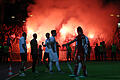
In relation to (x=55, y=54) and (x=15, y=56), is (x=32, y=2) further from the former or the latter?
(x=55, y=54)

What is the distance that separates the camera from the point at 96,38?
62594 millimetres

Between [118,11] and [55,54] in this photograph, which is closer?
[55,54]

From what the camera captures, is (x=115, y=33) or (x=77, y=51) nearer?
(x=77, y=51)

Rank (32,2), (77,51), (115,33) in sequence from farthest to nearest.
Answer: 1. (115,33)
2. (32,2)
3. (77,51)

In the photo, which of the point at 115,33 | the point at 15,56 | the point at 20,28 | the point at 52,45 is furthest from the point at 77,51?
the point at 115,33

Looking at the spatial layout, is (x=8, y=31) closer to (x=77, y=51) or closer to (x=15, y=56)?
(x=15, y=56)

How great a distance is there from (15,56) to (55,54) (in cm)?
3165

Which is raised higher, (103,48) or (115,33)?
(115,33)

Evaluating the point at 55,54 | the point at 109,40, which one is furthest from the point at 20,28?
the point at 55,54

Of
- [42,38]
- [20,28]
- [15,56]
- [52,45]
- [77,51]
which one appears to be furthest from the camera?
[42,38]

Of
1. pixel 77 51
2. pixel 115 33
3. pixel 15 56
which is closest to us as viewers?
pixel 77 51

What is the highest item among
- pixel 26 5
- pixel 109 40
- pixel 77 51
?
pixel 26 5

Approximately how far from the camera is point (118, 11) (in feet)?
195

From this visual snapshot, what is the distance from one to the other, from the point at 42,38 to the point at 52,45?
51.7 metres
